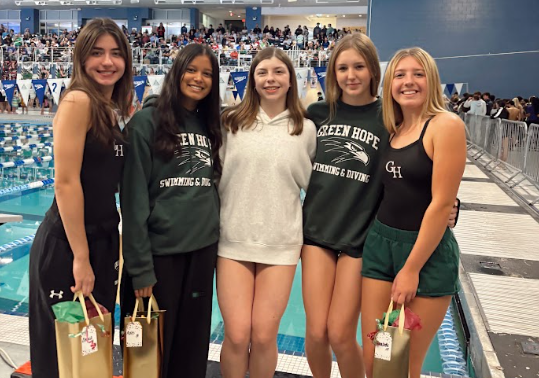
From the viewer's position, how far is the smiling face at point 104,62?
1.67m

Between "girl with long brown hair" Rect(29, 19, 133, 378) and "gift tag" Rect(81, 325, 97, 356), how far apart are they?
0.15 meters

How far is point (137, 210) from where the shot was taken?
177 cm

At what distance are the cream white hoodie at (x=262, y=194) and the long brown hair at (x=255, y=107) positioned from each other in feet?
0.10

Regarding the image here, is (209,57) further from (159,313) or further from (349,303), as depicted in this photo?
(349,303)

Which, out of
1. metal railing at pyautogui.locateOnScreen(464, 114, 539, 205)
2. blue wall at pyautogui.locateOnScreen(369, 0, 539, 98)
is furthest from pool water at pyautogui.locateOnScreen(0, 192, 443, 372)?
blue wall at pyautogui.locateOnScreen(369, 0, 539, 98)

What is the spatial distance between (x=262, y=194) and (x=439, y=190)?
0.68 metres

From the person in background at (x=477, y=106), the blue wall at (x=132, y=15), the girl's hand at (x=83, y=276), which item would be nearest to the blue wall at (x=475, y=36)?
the person in background at (x=477, y=106)

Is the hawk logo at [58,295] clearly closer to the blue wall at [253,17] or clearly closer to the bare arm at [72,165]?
the bare arm at [72,165]

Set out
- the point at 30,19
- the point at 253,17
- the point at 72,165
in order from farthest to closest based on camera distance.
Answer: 1. the point at 30,19
2. the point at 253,17
3. the point at 72,165

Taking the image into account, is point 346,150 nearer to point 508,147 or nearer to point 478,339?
point 478,339

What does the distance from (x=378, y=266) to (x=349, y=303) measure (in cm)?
25

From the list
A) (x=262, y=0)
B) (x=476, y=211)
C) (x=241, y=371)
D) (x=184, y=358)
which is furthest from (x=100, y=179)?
(x=262, y=0)

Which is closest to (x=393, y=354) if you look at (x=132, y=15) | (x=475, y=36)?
(x=475, y=36)

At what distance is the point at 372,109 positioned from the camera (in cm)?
203
